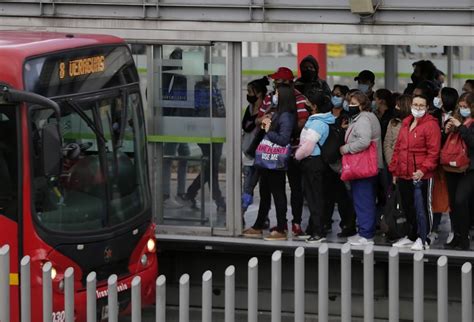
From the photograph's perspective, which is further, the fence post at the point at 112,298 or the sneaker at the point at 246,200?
the sneaker at the point at 246,200

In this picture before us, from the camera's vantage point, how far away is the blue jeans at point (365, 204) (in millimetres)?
11508

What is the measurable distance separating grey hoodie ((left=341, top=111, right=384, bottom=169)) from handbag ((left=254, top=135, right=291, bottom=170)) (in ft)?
1.87

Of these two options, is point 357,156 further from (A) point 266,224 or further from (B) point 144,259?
(B) point 144,259

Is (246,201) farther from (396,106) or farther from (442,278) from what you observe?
(442,278)

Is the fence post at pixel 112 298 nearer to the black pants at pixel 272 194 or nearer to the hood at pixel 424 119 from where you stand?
the hood at pixel 424 119

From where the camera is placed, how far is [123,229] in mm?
10508

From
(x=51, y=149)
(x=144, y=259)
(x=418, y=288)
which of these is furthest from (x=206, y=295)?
(x=144, y=259)

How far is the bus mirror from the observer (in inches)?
372

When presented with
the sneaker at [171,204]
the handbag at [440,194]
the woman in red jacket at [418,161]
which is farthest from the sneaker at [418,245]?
the sneaker at [171,204]

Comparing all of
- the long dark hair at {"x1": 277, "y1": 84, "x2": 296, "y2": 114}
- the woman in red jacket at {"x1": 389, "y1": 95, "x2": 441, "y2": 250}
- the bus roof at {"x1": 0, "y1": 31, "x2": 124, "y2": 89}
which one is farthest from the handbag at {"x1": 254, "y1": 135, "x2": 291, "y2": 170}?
the bus roof at {"x1": 0, "y1": 31, "x2": 124, "y2": 89}

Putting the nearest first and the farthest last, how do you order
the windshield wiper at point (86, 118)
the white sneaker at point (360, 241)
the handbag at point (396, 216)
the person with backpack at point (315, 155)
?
the windshield wiper at point (86, 118) < the handbag at point (396, 216) < the white sneaker at point (360, 241) < the person with backpack at point (315, 155)

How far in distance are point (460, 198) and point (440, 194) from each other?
0.40 meters

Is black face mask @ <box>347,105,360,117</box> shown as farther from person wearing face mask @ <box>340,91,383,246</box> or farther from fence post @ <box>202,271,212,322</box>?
fence post @ <box>202,271,212,322</box>

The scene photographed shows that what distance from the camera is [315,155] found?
11656 mm
